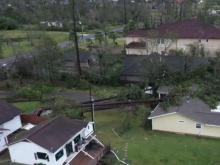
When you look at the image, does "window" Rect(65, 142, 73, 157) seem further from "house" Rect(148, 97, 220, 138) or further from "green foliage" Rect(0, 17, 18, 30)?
"green foliage" Rect(0, 17, 18, 30)

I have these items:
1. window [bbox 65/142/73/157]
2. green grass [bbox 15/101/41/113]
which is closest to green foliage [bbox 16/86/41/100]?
green grass [bbox 15/101/41/113]

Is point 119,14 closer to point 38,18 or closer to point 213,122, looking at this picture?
point 38,18

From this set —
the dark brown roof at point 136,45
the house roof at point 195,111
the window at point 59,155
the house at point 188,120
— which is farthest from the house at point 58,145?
the dark brown roof at point 136,45

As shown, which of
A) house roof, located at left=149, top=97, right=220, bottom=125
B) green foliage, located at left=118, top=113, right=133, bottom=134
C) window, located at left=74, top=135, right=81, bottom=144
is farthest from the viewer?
green foliage, located at left=118, top=113, right=133, bottom=134

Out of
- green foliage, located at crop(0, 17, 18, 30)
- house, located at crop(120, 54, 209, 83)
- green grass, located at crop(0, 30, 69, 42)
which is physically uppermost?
green foliage, located at crop(0, 17, 18, 30)

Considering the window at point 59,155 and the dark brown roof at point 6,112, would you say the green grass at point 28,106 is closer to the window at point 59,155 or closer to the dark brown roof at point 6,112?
the dark brown roof at point 6,112

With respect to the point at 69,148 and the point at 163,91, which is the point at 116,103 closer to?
the point at 163,91

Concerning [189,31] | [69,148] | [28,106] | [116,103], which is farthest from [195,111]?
[189,31]
